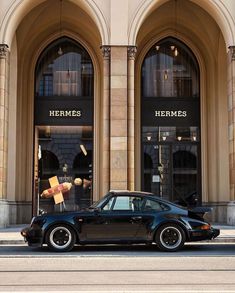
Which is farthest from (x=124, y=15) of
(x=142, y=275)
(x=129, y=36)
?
(x=142, y=275)

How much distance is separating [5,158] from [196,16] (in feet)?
33.0

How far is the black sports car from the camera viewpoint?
516 inches

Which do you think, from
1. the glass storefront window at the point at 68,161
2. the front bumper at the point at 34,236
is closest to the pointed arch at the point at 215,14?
the glass storefront window at the point at 68,161

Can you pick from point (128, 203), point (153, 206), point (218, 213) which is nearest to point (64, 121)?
point (218, 213)

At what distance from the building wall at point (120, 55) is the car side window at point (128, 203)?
288 inches

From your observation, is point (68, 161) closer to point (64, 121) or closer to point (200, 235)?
point (64, 121)

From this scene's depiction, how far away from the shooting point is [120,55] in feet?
66.9

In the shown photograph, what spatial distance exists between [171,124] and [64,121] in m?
4.57

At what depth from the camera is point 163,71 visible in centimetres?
2455

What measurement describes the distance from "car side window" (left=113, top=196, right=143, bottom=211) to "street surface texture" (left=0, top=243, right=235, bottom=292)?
1.03 meters

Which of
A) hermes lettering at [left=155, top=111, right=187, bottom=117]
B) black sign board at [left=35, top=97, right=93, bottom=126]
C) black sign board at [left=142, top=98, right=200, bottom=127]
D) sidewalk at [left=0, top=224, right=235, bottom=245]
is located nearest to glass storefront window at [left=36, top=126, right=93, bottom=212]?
black sign board at [left=35, top=97, right=93, bottom=126]

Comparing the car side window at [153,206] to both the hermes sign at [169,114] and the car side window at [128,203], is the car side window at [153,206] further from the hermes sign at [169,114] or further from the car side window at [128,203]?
the hermes sign at [169,114]

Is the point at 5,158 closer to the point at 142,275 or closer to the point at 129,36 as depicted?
the point at 129,36

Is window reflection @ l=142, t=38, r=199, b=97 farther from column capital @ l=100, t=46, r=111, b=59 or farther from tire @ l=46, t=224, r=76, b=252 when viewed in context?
tire @ l=46, t=224, r=76, b=252
